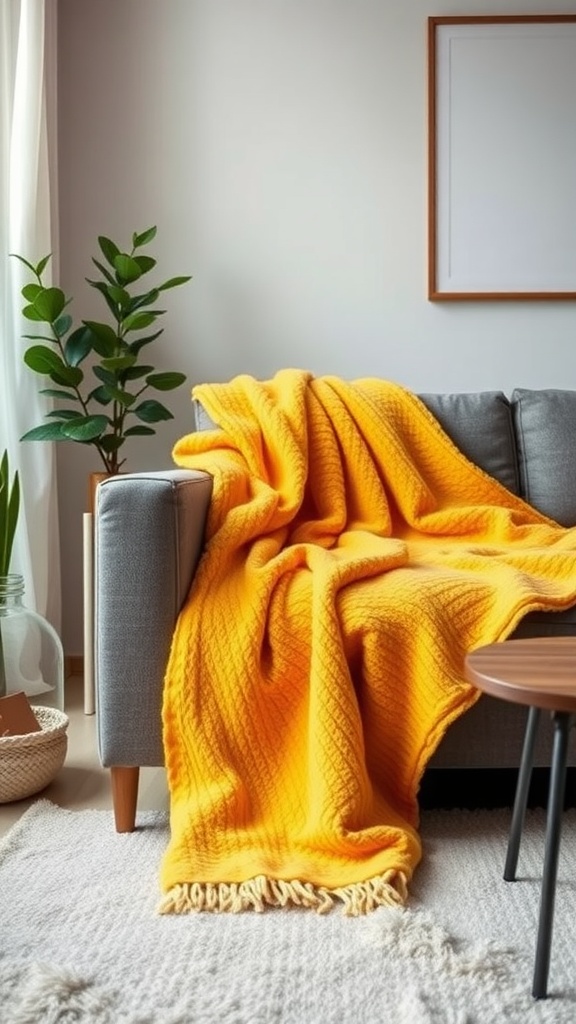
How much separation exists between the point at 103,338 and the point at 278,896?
1.53 meters

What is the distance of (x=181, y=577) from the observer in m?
1.73

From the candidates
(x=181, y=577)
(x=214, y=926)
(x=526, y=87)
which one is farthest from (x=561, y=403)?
(x=214, y=926)

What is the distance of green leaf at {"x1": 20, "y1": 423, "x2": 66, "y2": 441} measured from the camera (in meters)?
2.53

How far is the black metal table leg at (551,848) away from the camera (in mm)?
1137

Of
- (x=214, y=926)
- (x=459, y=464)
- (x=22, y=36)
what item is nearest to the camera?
(x=214, y=926)

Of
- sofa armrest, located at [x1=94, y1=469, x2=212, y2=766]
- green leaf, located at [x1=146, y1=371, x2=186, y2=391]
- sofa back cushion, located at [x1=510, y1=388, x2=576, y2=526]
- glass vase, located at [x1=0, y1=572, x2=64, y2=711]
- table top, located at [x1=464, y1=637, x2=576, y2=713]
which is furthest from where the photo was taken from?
green leaf, located at [x1=146, y1=371, x2=186, y2=391]

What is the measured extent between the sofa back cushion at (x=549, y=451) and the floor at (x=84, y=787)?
106 cm

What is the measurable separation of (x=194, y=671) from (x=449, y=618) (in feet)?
1.39

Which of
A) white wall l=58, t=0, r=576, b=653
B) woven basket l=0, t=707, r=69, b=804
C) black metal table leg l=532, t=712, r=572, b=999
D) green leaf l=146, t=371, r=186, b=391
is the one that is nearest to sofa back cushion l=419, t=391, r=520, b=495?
white wall l=58, t=0, r=576, b=653

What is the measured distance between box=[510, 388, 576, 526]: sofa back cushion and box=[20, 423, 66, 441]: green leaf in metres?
1.10

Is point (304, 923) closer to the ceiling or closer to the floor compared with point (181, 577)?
closer to the floor

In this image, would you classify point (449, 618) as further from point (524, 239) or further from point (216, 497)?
point (524, 239)

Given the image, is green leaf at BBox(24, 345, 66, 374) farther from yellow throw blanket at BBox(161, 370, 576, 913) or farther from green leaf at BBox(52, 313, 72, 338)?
yellow throw blanket at BBox(161, 370, 576, 913)

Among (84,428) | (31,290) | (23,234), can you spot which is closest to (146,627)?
(84,428)
